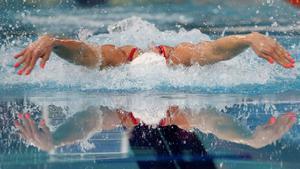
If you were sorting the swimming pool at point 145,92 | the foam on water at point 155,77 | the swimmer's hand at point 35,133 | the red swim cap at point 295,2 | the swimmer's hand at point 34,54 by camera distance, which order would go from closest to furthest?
1. the swimming pool at point 145,92
2. the swimmer's hand at point 35,133
3. the swimmer's hand at point 34,54
4. the foam on water at point 155,77
5. the red swim cap at point 295,2


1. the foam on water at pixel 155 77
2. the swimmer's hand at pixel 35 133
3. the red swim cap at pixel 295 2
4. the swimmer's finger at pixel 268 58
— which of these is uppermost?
the red swim cap at pixel 295 2

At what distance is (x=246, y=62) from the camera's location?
3.82 meters

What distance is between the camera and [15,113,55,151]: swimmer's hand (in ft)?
6.53

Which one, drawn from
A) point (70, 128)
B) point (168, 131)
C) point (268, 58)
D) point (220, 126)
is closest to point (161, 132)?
point (168, 131)

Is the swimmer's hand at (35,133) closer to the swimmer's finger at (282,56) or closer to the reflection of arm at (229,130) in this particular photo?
the reflection of arm at (229,130)

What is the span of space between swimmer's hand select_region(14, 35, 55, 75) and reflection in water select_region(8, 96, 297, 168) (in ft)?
0.77

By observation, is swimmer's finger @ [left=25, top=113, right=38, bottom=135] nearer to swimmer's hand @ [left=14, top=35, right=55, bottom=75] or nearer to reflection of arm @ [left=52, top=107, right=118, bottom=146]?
reflection of arm @ [left=52, top=107, right=118, bottom=146]

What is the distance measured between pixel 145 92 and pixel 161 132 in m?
0.95

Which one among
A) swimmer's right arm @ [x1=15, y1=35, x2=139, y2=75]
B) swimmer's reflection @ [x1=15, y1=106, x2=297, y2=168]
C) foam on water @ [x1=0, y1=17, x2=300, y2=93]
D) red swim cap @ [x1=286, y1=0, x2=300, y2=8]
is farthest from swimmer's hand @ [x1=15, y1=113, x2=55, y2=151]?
red swim cap @ [x1=286, y1=0, x2=300, y2=8]

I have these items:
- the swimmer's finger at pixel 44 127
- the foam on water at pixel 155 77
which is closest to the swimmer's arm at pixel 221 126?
the swimmer's finger at pixel 44 127

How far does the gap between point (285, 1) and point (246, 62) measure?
3.44 meters

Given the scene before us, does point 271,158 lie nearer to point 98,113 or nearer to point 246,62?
point 98,113

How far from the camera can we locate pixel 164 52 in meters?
3.24

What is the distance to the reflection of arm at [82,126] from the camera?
82.0 inches
